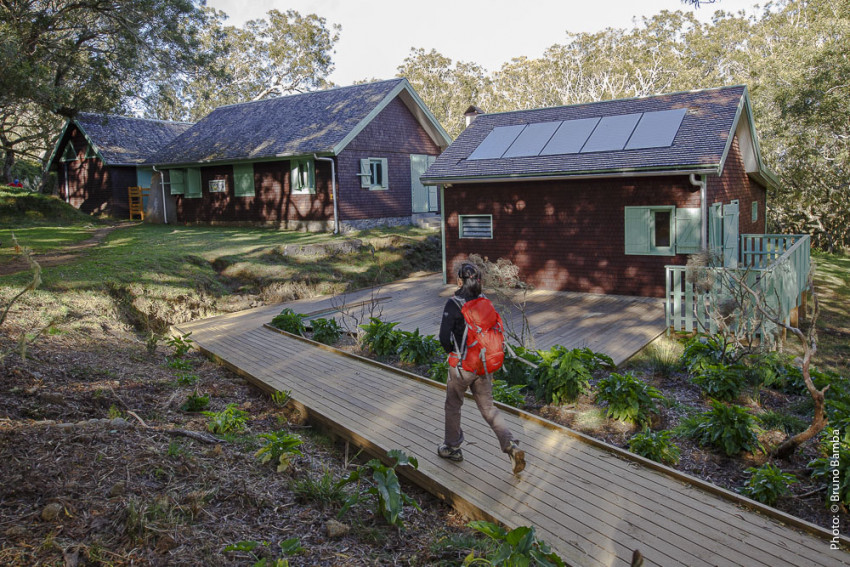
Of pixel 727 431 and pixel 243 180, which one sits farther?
pixel 243 180

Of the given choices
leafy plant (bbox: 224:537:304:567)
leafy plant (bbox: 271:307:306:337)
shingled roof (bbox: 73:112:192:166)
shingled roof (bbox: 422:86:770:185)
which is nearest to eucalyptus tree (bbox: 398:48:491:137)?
shingled roof (bbox: 73:112:192:166)

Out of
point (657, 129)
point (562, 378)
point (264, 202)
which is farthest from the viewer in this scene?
point (264, 202)

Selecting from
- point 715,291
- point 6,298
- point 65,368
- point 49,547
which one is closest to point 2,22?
point 6,298

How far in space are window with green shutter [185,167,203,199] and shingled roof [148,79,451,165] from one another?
0.66 m

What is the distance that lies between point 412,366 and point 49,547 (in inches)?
211

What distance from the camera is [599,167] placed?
13594 mm

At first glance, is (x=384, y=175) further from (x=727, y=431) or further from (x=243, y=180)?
(x=727, y=431)

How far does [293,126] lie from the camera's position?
23.7m

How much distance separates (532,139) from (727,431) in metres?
11.5

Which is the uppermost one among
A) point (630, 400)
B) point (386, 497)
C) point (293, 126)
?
point (293, 126)

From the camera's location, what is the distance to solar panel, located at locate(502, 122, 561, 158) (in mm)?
15430

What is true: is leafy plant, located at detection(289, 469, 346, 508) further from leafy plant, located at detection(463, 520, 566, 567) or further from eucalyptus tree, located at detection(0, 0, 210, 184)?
eucalyptus tree, located at detection(0, 0, 210, 184)

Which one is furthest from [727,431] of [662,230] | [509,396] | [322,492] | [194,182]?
[194,182]

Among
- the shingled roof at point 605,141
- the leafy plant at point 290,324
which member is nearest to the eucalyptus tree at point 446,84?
the shingled roof at point 605,141
